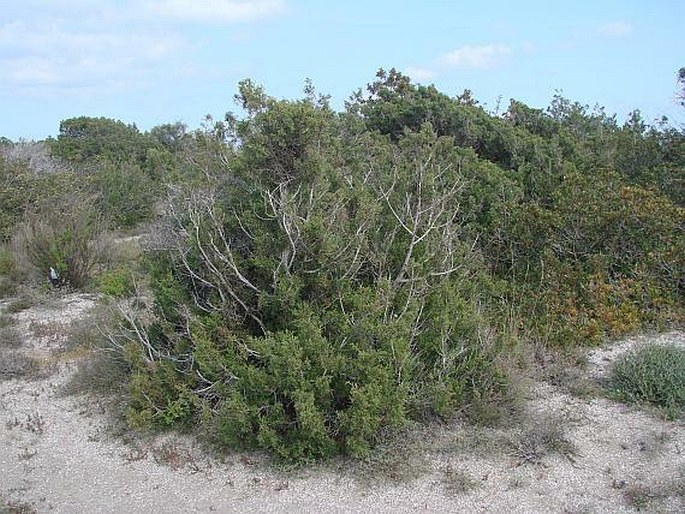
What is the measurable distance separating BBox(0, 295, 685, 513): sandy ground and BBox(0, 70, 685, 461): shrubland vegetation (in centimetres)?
22

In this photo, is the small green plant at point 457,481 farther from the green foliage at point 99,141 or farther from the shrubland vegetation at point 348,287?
the green foliage at point 99,141

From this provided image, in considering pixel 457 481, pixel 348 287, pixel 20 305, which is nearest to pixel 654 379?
pixel 457 481

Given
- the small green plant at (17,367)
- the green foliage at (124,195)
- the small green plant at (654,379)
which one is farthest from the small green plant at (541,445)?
the green foliage at (124,195)

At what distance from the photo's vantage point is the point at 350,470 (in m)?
4.91

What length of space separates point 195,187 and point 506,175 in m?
5.12

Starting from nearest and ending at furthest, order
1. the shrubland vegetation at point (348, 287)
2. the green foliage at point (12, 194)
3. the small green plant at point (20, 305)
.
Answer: the shrubland vegetation at point (348, 287) → the small green plant at point (20, 305) → the green foliage at point (12, 194)

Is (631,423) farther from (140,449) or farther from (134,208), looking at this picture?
(134,208)

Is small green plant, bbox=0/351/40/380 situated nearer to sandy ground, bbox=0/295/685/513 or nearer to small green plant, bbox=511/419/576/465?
sandy ground, bbox=0/295/685/513

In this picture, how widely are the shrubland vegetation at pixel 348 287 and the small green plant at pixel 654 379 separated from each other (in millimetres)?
849

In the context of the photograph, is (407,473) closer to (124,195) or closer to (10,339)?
(10,339)

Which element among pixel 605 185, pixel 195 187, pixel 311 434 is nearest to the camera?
pixel 311 434

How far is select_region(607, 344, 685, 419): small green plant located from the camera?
566cm

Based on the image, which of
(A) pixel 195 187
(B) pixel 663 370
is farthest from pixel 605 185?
(A) pixel 195 187

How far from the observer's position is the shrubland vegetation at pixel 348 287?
503 cm
